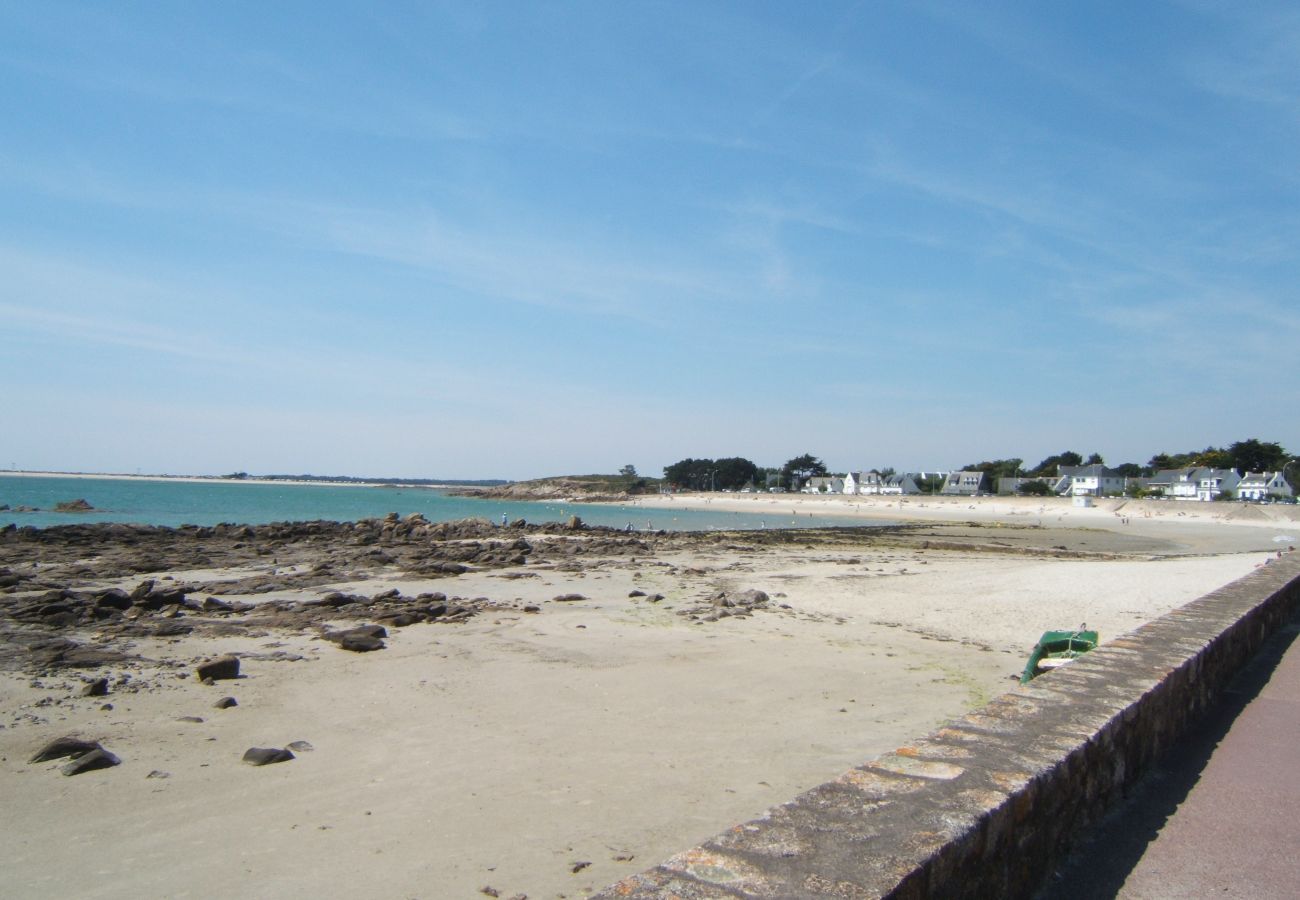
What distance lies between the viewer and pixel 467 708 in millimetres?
8875

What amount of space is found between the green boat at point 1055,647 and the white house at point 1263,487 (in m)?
106

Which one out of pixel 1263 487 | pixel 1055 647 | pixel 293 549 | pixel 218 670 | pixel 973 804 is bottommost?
pixel 293 549

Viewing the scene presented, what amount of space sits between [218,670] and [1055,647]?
940 cm

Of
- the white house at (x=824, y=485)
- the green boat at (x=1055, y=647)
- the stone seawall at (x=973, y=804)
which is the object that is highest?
the white house at (x=824, y=485)

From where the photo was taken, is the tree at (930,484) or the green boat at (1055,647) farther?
the tree at (930,484)

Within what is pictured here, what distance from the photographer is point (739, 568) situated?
994 inches

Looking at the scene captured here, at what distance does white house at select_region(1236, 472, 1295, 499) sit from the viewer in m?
96.4

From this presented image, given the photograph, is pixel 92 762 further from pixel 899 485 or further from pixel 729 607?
pixel 899 485

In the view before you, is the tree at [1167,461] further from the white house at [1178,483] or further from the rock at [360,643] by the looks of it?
the rock at [360,643]

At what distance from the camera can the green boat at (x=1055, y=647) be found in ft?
28.3

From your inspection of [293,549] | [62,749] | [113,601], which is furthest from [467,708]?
[293,549]

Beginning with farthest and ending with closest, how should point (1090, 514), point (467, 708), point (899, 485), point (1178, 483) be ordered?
point (899, 485) < point (1178, 483) < point (1090, 514) < point (467, 708)

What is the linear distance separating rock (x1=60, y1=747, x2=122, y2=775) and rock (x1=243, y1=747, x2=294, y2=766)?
3.45 feet

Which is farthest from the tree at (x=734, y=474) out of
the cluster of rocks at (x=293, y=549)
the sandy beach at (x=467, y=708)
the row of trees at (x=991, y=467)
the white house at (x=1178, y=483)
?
the sandy beach at (x=467, y=708)
